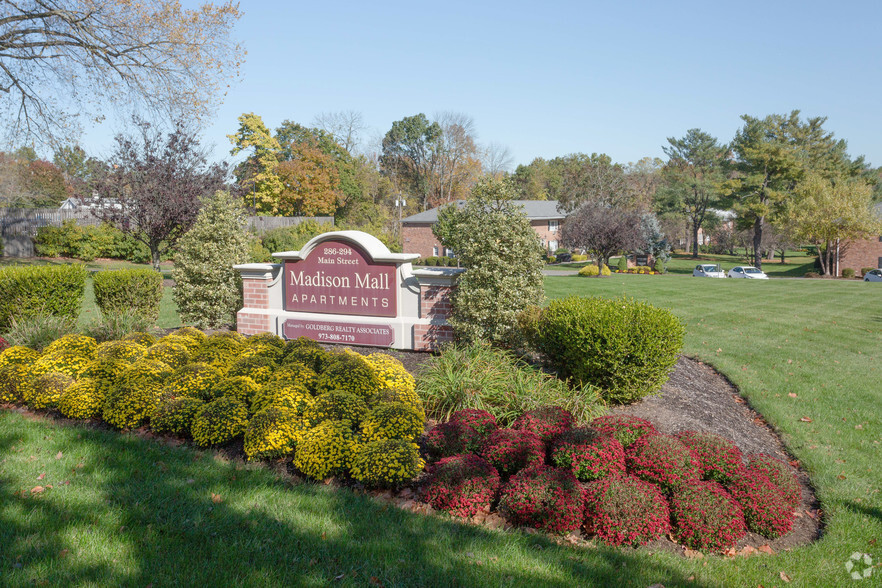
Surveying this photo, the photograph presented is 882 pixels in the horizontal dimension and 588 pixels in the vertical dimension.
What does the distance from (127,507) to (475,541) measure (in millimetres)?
2352

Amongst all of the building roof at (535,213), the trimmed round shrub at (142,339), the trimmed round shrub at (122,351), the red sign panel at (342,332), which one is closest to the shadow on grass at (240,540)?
the trimmed round shrub at (122,351)

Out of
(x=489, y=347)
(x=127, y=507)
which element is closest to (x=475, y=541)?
(x=127, y=507)

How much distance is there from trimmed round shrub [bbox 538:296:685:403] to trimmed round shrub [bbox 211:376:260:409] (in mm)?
3351

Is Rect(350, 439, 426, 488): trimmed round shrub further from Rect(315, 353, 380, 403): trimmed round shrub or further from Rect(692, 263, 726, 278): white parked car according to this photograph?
Rect(692, 263, 726, 278): white parked car

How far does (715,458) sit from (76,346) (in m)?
7.12

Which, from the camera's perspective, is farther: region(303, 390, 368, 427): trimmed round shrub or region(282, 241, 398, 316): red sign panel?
region(282, 241, 398, 316): red sign panel

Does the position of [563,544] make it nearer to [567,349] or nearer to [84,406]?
[567,349]

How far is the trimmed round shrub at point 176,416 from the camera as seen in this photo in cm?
500

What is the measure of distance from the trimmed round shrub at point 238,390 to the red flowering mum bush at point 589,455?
9.54 ft

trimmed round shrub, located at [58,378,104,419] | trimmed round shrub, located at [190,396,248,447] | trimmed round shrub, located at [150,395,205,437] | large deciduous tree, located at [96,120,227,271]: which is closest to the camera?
trimmed round shrub, located at [190,396,248,447]

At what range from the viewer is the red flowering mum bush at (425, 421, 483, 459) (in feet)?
15.1

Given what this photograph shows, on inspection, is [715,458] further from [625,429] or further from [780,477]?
[625,429]

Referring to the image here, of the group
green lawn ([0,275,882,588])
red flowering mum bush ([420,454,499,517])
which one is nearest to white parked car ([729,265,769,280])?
green lawn ([0,275,882,588])

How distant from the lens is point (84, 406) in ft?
18.0
